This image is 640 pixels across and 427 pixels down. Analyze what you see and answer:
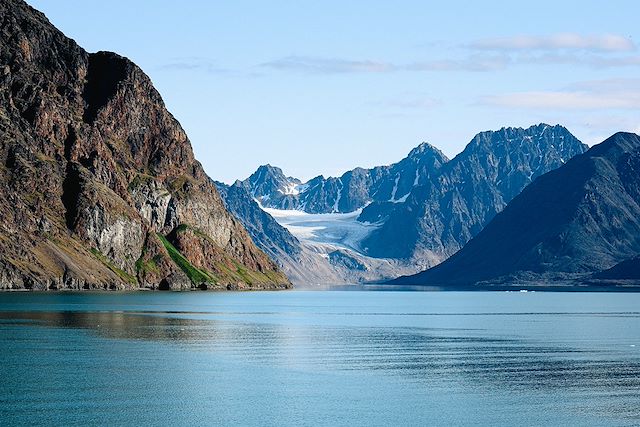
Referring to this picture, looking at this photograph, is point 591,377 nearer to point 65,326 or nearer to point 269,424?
point 269,424

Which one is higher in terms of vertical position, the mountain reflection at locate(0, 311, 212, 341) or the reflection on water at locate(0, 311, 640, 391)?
the mountain reflection at locate(0, 311, 212, 341)

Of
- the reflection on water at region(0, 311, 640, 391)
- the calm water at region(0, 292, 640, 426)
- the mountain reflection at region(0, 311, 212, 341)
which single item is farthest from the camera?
the mountain reflection at region(0, 311, 212, 341)

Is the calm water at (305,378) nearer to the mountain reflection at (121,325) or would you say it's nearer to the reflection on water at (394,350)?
the reflection on water at (394,350)

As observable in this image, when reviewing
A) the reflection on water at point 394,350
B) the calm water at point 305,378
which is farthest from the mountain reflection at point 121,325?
the calm water at point 305,378

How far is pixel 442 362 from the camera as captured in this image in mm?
130250

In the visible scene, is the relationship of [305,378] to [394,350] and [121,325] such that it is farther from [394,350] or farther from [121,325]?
[121,325]

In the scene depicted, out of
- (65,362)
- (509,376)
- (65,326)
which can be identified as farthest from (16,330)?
(509,376)

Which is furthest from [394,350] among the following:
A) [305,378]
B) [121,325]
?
[121,325]

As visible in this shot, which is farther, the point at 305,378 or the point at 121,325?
the point at 121,325

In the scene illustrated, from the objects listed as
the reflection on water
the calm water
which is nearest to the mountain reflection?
the reflection on water

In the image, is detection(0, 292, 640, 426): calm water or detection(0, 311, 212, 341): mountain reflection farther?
detection(0, 311, 212, 341): mountain reflection

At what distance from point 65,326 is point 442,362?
6797 cm

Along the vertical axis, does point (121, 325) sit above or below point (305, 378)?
above

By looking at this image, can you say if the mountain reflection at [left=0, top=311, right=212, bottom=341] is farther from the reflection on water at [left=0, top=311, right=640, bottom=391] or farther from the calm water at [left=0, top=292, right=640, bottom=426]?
the calm water at [left=0, top=292, right=640, bottom=426]
